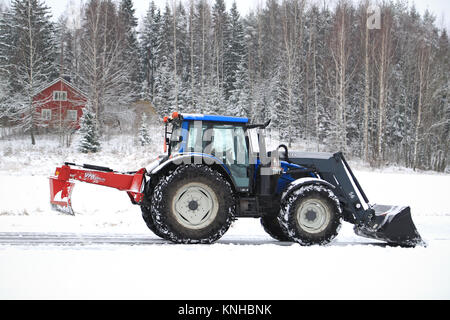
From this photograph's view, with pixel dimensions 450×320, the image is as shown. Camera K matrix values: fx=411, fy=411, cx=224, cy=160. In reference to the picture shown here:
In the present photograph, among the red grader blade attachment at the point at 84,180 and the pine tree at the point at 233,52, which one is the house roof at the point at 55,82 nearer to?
the pine tree at the point at 233,52

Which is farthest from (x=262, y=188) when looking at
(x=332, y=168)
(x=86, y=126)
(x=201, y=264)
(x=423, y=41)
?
(x=423, y=41)

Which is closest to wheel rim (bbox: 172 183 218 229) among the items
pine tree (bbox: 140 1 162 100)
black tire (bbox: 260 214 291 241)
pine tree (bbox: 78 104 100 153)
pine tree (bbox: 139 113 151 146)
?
black tire (bbox: 260 214 291 241)

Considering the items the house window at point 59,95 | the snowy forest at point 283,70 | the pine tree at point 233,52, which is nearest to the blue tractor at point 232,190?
the snowy forest at point 283,70

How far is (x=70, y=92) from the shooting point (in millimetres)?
34312

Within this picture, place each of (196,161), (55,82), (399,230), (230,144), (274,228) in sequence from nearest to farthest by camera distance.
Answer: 1. (196,161)
2. (399,230)
3. (230,144)
4. (274,228)
5. (55,82)

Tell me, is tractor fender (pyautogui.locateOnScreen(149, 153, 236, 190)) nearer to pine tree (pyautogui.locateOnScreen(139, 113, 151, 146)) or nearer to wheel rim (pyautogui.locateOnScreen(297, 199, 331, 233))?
wheel rim (pyautogui.locateOnScreen(297, 199, 331, 233))

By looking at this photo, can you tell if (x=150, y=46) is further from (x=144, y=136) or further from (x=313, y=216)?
(x=313, y=216)

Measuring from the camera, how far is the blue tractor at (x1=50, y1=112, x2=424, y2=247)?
20.7 feet

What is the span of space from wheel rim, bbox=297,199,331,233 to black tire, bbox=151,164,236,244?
111 centimetres

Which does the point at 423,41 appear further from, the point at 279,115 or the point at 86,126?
the point at 86,126

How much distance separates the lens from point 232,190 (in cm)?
669

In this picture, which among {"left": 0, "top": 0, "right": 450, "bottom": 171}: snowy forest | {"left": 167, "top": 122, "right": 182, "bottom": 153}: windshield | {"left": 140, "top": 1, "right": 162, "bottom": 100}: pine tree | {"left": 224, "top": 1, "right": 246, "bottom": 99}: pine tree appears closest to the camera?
{"left": 167, "top": 122, "right": 182, "bottom": 153}: windshield

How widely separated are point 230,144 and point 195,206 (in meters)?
1.20

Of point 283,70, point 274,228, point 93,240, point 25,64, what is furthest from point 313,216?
point 25,64
